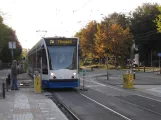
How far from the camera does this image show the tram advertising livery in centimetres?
2206

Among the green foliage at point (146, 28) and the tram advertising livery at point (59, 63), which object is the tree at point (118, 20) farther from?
the tram advertising livery at point (59, 63)

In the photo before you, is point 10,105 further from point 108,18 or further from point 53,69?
point 108,18

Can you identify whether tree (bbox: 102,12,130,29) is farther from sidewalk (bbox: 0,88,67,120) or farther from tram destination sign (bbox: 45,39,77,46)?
sidewalk (bbox: 0,88,67,120)

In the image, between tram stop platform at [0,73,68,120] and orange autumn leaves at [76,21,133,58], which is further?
orange autumn leaves at [76,21,133,58]

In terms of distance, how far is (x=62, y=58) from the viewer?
22391mm

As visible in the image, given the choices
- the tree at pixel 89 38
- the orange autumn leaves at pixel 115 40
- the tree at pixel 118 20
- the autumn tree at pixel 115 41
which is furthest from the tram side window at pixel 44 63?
the tree at pixel 89 38

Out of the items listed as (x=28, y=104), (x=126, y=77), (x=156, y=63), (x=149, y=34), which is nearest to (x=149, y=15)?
(x=149, y=34)

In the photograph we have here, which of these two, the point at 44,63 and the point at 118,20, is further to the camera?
the point at 118,20

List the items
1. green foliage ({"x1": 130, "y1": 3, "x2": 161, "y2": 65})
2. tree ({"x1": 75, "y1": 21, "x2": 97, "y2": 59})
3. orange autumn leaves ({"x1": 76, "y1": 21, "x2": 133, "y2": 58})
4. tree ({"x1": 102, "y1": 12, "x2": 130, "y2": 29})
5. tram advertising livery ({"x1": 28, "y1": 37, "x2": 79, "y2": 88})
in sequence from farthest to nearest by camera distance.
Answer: tree ({"x1": 75, "y1": 21, "x2": 97, "y2": 59}) → tree ({"x1": 102, "y1": 12, "x2": 130, "y2": 29}) → green foliage ({"x1": 130, "y1": 3, "x2": 161, "y2": 65}) → orange autumn leaves ({"x1": 76, "y1": 21, "x2": 133, "y2": 58}) → tram advertising livery ({"x1": 28, "y1": 37, "x2": 79, "y2": 88})

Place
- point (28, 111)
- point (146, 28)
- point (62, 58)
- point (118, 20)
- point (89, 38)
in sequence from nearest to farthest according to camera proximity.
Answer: point (28, 111) → point (62, 58) → point (146, 28) → point (118, 20) → point (89, 38)

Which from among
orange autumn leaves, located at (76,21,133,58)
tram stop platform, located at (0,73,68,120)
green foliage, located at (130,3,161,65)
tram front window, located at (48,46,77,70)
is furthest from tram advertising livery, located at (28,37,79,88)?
green foliage, located at (130,3,161,65)

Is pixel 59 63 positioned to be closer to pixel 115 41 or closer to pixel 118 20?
pixel 115 41

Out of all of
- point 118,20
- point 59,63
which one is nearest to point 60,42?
point 59,63

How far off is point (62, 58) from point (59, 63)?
1.19 feet
